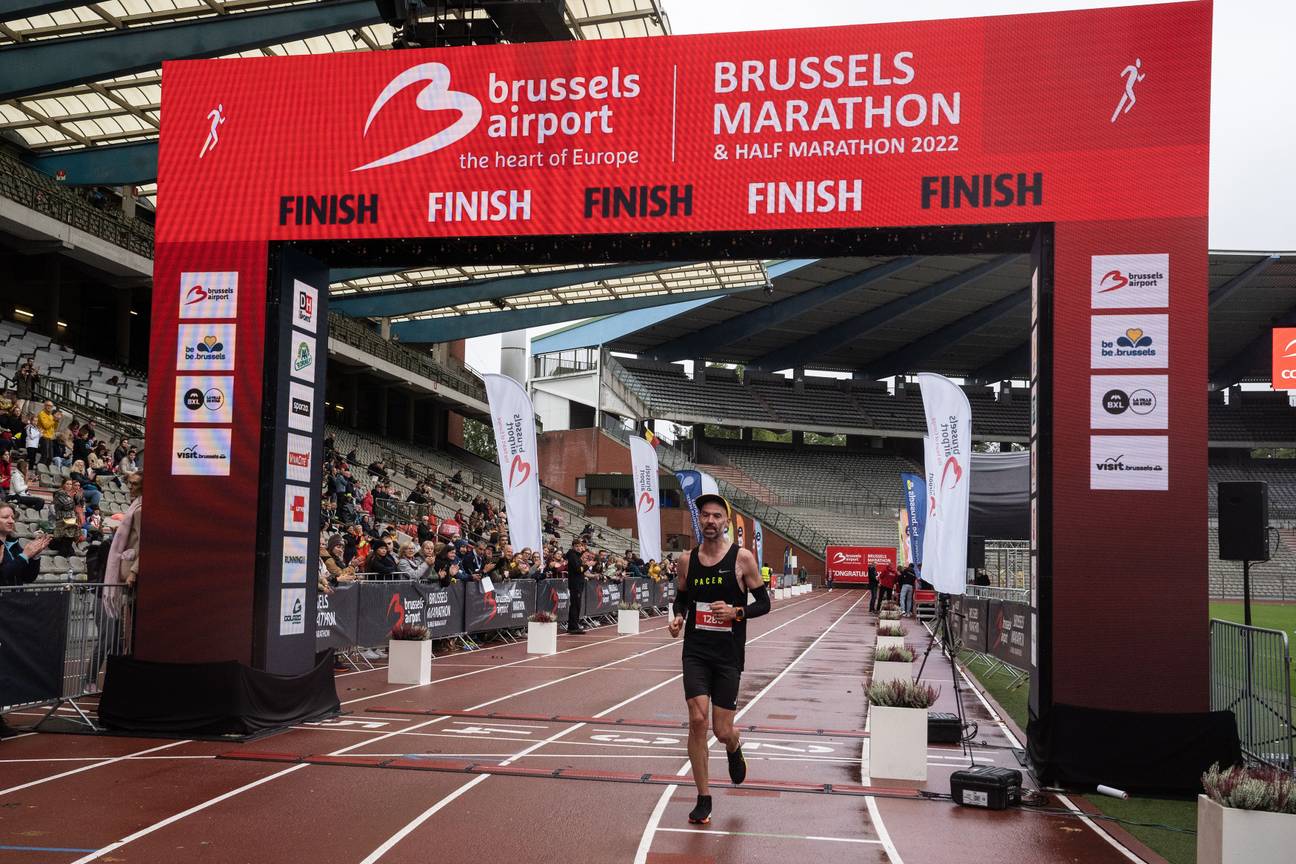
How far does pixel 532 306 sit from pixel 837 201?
31629mm

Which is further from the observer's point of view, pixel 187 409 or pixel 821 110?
pixel 187 409

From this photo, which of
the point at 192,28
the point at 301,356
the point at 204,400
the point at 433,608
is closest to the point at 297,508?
the point at 204,400

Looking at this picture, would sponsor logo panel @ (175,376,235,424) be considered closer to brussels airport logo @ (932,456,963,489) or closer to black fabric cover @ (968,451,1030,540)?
brussels airport logo @ (932,456,963,489)

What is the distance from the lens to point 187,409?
441 inches

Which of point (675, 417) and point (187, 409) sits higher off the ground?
point (675, 417)

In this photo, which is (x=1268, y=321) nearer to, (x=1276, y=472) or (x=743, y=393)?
(x=1276, y=472)

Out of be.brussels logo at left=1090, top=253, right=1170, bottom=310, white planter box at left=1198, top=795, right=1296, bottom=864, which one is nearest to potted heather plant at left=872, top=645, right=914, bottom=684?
be.brussels logo at left=1090, top=253, right=1170, bottom=310

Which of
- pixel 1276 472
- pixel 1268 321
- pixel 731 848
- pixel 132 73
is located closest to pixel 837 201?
pixel 731 848

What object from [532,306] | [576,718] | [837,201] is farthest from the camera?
[532,306]

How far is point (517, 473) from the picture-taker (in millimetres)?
17547

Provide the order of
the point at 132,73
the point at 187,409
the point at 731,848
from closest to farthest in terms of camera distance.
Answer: the point at 731,848
the point at 187,409
the point at 132,73

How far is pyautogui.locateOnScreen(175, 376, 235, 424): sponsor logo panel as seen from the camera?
36.6ft

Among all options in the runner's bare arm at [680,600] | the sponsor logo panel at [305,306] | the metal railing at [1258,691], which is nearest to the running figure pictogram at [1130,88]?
the metal railing at [1258,691]

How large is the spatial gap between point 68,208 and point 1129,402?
24182mm
